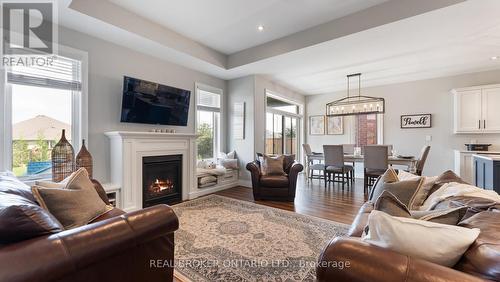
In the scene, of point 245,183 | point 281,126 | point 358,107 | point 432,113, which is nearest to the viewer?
point 358,107

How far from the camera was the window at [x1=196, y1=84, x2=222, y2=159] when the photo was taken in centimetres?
501

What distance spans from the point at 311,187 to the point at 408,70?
11.6 ft

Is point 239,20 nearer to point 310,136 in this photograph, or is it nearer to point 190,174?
point 190,174

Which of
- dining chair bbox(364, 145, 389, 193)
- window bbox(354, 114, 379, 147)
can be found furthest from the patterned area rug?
window bbox(354, 114, 379, 147)

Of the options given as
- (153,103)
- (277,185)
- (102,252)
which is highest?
(153,103)

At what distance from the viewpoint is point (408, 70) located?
509 centimetres

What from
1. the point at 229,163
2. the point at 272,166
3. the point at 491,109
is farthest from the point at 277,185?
the point at 491,109

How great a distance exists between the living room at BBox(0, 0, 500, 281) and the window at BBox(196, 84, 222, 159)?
0.05 m

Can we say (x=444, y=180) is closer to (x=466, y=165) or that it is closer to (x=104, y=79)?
(x=466, y=165)

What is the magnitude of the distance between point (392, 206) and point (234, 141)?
4.40m

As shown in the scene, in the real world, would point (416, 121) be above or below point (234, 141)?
above

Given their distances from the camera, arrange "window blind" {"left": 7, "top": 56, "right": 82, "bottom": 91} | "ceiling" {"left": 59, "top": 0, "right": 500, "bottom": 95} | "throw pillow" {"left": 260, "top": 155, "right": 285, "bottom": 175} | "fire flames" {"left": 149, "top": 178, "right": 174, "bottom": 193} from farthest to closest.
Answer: "throw pillow" {"left": 260, "top": 155, "right": 285, "bottom": 175}
"fire flames" {"left": 149, "top": 178, "right": 174, "bottom": 193}
"ceiling" {"left": 59, "top": 0, "right": 500, "bottom": 95}
"window blind" {"left": 7, "top": 56, "right": 82, "bottom": 91}

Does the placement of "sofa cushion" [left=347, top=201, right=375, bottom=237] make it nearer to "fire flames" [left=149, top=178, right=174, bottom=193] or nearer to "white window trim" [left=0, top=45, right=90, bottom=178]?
"fire flames" [left=149, top=178, right=174, bottom=193]

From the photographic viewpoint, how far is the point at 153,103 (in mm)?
3850
